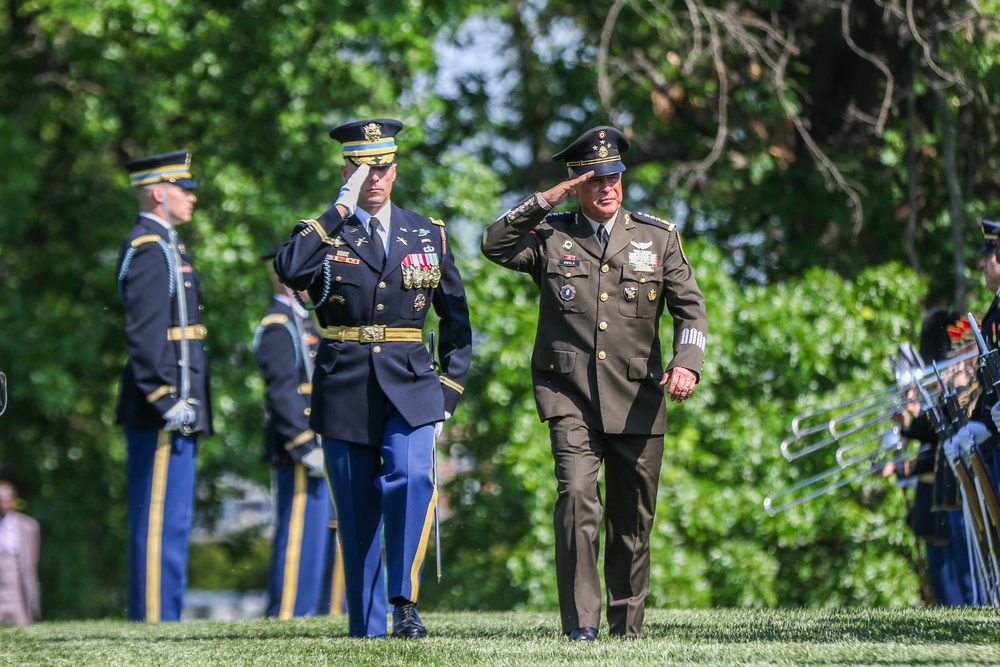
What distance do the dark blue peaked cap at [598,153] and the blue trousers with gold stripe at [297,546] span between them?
3956mm

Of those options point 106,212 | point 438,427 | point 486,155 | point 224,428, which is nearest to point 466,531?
point 224,428

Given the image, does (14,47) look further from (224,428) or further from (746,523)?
(746,523)

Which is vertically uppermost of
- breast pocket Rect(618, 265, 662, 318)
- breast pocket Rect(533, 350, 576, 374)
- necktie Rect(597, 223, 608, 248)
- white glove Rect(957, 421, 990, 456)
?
necktie Rect(597, 223, 608, 248)

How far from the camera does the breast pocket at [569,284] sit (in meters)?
6.93

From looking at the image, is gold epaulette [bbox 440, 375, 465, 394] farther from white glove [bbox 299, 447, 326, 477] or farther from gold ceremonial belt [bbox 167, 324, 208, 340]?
white glove [bbox 299, 447, 326, 477]

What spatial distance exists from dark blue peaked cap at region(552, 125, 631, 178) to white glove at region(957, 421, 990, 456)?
2414 mm

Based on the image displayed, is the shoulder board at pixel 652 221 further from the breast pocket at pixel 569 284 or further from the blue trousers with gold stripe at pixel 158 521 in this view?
the blue trousers with gold stripe at pixel 158 521

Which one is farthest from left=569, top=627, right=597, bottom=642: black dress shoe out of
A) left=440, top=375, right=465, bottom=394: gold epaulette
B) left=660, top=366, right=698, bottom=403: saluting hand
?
left=440, top=375, right=465, bottom=394: gold epaulette

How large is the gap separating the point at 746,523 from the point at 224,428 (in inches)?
265

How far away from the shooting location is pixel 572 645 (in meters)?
6.34

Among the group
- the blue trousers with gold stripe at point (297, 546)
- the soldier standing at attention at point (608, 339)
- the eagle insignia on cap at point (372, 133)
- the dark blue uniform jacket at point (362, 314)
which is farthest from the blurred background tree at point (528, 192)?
the eagle insignia on cap at point (372, 133)

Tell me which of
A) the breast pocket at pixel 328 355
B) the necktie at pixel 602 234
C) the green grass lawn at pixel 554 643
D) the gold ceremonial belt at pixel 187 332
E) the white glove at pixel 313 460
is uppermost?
the necktie at pixel 602 234

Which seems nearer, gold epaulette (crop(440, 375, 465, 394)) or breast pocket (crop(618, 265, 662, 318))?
breast pocket (crop(618, 265, 662, 318))

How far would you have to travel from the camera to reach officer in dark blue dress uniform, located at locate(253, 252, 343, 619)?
10031 mm
